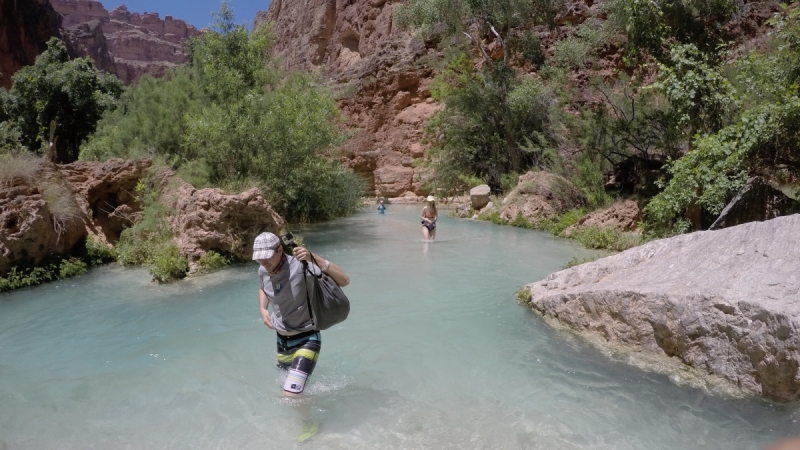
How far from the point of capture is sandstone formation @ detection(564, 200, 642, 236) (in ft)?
41.2

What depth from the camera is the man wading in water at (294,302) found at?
12.3ft

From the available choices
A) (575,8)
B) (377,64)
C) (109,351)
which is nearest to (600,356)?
(109,351)

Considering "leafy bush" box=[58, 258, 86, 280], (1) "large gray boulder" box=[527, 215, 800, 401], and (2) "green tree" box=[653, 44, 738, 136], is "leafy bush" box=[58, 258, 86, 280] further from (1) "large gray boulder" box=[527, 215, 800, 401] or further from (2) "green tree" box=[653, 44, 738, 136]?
(2) "green tree" box=[653, 44, 738, 136]

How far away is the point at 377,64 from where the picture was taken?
34.5 metres

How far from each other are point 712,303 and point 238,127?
1104 cm

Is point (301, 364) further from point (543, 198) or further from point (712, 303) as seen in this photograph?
point (543, 198)

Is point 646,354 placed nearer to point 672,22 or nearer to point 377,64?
point 672,22

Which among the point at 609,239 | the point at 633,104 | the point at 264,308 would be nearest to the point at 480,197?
the point at 633,104

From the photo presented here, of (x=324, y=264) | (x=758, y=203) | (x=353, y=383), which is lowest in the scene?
(x=353, y=383)

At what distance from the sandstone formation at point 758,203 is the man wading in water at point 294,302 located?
24.7ft

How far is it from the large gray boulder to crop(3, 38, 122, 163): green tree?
21.4 meters

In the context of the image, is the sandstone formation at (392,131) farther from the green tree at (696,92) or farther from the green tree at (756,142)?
the green tree at (756,142)

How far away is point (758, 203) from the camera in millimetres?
8391

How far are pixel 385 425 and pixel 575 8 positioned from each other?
27.8m
